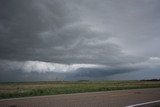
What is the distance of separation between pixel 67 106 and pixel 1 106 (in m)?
4.31

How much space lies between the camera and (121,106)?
1360 cm

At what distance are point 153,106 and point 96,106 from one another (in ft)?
12.5

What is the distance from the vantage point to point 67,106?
13625 millimetres

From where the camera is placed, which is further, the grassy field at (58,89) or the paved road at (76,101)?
the grassy field at (58,89)

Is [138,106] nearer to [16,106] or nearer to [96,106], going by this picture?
[96,106]

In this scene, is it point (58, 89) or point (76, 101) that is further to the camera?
point (58, 89)

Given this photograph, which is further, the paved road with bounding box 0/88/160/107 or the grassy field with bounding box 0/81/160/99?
the grassy field with bounding box 0/81/160/99

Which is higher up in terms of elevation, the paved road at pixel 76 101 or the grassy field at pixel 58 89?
the grassy field at pixel 58 89

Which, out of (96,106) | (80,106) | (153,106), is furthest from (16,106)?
(153,106)

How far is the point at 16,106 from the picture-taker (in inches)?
549

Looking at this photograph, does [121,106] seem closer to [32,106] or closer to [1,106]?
[32,106]

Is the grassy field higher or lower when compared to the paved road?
higher

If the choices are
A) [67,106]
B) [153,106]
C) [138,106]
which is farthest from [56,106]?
[153,106]

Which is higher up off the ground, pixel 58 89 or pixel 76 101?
pixel 58 89
